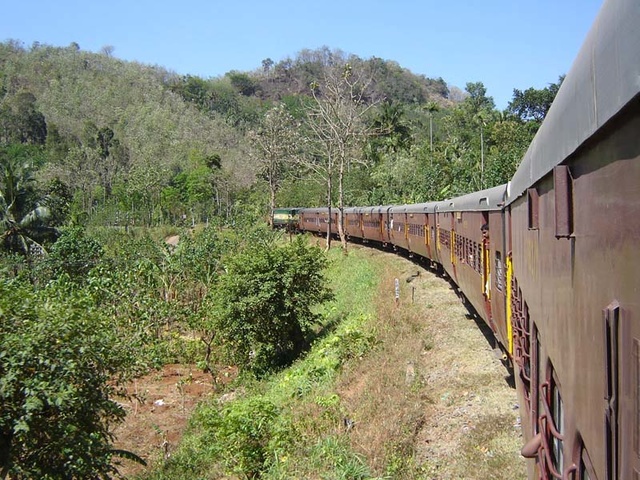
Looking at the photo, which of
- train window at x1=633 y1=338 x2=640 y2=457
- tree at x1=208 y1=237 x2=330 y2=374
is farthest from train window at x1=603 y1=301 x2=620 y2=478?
tree at x1=208 y1=237 x2=330 y2=374

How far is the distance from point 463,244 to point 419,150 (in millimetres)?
44103

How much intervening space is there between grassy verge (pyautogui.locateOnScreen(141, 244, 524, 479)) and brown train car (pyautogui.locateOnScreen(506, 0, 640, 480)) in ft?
15.7

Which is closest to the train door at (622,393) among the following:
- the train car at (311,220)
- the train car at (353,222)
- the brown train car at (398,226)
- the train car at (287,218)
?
the brown train car at (398,226)

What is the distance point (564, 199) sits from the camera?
2.33 m

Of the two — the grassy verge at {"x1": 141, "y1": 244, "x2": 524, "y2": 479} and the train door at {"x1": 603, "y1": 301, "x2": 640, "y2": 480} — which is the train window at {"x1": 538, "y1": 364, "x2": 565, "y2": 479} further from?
the grassy verge at {"x1": 141, "y1": 244, "x2": 524, "y2": 479}

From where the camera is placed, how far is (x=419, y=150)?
56.6m

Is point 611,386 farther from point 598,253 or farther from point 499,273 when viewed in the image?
point 499,273

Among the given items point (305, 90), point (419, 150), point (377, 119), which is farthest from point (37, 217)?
point (305, 90)

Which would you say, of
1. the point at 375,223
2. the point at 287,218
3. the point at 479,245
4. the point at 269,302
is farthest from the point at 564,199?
the point at 287,218

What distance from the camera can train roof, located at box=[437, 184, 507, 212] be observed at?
27.8ft

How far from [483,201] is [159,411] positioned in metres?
11.1

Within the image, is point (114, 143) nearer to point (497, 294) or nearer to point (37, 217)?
point (37, 217)

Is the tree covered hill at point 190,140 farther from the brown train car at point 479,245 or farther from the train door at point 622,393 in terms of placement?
the train door at point 622,393

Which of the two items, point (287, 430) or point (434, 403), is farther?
point (287, 430)
